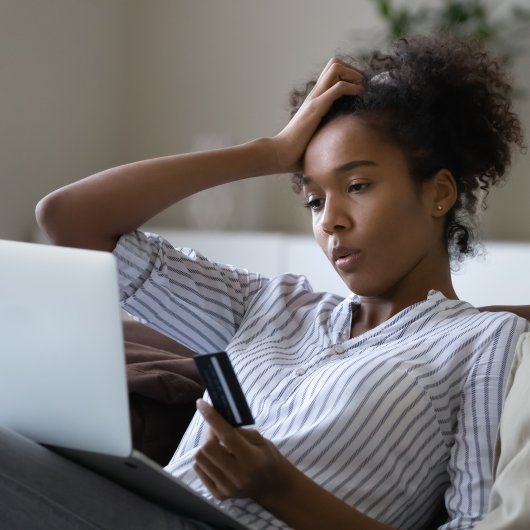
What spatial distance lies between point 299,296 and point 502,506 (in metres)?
0.65

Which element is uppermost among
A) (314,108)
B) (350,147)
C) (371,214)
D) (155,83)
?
(155,83)

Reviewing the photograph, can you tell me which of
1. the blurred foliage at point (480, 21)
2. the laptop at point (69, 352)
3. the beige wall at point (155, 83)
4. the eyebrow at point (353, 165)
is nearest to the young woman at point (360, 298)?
the eyebrow at point (353, 165)

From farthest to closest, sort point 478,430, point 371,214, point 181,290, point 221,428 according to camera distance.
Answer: point 181,290 → point 371,214 → point 478,430 → point 221,428

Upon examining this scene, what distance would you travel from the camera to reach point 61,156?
4027 mm

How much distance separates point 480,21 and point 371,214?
6.63 ft

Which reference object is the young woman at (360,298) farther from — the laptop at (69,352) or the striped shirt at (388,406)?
the laptop at (69,352)

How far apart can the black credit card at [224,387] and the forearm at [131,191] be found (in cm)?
55

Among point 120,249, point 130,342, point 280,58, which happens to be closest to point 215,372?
point 120,249

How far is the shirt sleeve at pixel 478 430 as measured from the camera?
119 cm

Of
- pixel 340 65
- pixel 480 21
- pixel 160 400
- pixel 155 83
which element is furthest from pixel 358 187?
pixel 155 83

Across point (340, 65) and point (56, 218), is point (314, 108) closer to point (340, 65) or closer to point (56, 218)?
point (340, 65)

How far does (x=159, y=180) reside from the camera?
156 centimetres

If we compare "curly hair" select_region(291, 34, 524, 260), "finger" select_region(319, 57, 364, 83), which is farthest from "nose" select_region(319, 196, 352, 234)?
"finger" select_region(319, 57, 364, 83)

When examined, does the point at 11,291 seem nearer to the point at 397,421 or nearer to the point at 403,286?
the point at 397,421
